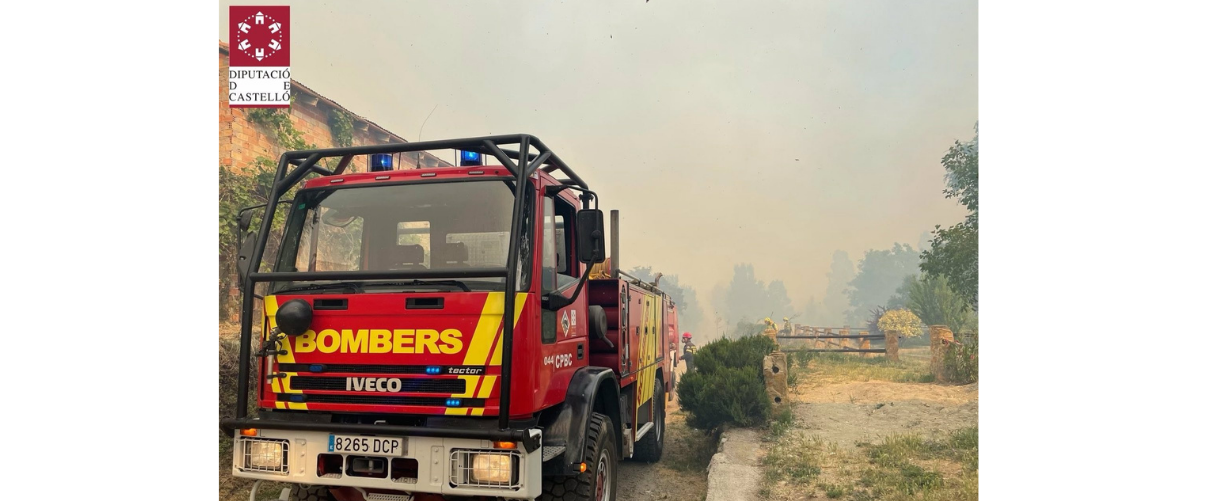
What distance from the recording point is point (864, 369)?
1403cm

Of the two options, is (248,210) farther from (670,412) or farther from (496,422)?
(670,412)

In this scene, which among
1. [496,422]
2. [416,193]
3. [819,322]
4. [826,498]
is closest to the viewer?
[496,422]

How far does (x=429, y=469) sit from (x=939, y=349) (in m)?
10.6

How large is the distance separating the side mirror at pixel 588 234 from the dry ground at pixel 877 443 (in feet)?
11.7

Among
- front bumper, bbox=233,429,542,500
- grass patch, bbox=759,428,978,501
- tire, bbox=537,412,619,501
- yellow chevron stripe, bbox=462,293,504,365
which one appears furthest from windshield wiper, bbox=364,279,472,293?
grass patch, bbox=759,428,978,501

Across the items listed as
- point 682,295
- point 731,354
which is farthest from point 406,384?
point 682,295

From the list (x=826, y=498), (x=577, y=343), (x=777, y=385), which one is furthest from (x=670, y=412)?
(x=577, y=343)

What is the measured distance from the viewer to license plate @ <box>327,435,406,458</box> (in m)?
3.68

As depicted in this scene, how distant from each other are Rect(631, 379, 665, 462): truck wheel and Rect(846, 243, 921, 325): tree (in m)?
11.2

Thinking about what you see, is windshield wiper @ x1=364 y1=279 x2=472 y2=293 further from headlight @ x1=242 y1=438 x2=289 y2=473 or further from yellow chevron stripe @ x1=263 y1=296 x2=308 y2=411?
headlight @ x1=242 y1=438 x2=289 y2=473

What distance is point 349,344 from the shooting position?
12.9 ft

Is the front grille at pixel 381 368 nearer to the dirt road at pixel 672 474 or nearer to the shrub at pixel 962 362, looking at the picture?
the dirt road at pixel 672 474

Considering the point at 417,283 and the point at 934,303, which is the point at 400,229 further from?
the point at 934,303

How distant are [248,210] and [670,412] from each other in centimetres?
874
